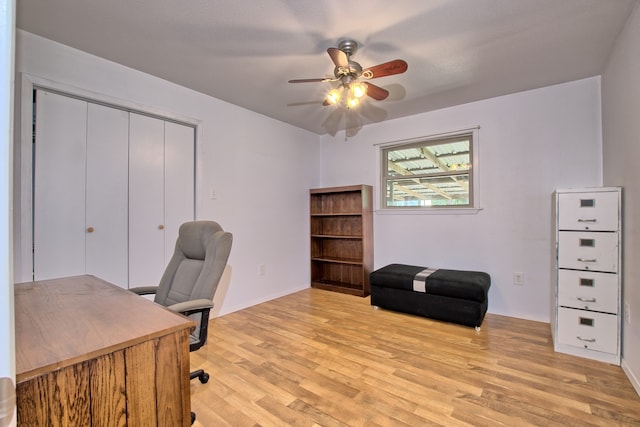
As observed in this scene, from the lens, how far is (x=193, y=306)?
1509 mm

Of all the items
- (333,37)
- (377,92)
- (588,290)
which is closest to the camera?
(333,37)

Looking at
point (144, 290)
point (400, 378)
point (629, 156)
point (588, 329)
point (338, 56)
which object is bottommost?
point (400, 378)

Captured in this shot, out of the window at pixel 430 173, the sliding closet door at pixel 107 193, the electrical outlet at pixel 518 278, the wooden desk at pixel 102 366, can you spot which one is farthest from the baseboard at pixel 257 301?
the electrical outlet at pixel 518 278

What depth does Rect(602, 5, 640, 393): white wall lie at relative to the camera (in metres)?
1.85

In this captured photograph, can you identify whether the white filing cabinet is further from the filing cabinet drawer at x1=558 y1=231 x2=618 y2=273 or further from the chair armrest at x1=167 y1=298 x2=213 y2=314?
the chair armrest at x1=167 y1=298 x2=213 y2=314

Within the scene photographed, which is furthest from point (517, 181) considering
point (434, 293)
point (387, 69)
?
point (387, 69)

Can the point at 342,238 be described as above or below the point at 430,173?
below

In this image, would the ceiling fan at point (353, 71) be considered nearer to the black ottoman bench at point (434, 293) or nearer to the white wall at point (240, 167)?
the white wall at point (240, 167)

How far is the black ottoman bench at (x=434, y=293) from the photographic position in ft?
9.07

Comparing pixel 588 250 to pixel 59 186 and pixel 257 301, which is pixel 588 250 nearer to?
pixel 257 301

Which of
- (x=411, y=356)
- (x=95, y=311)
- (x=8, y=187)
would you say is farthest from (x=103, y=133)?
(x=411, y=356)

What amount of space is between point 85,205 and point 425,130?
361 centimetres

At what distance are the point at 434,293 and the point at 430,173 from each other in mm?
1569

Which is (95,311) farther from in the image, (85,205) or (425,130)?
(425,130)
